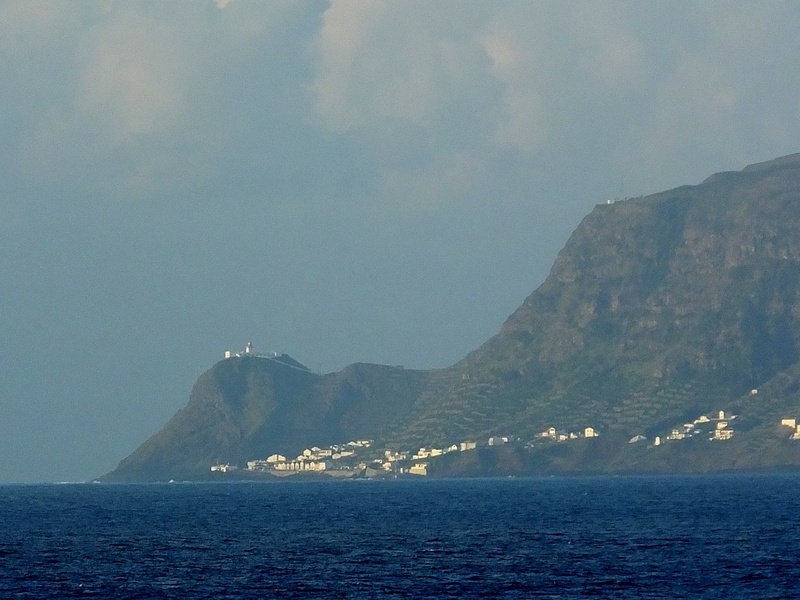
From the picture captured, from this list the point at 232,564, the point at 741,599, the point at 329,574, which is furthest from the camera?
the point at 232,564

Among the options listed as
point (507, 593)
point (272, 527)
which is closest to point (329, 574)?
point (507, 593)

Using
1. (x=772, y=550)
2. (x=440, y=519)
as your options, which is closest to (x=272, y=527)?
(x=440, y=519)

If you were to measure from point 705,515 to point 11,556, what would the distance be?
298ft

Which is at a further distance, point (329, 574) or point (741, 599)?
point (329, 574)

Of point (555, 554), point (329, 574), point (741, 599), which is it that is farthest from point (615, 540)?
point (741, 599)

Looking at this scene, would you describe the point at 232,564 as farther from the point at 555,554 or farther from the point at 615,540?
the point at 615,540

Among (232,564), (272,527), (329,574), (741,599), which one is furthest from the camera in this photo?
(272,527)

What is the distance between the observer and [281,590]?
104812mm

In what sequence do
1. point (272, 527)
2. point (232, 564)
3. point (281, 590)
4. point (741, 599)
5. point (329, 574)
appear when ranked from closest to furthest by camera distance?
point (741, 599)
point (281, 590)
point (329, 574)
point (232, 564)
point (272, 527)

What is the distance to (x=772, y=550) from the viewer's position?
131m

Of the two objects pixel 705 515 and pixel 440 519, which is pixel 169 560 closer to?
pixel 440 519

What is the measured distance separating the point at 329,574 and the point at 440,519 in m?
80.7

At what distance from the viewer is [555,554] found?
131250mm

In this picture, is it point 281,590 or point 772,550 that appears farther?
point 772,550
